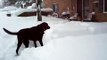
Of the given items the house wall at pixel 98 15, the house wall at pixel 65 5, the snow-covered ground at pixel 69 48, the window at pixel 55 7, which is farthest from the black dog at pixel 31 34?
the window at pixel 55 7

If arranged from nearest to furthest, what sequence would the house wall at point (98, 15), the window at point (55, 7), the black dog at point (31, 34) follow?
the black dog at point (31, 34) → the house wall at point (98, 15) → the window at point (55, 7)

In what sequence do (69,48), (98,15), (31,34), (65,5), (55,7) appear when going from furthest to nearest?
(55,7)
(65,5)
(98,15)
(31,34)
(69,48)

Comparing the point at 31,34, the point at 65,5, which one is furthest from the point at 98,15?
the point at 31,34

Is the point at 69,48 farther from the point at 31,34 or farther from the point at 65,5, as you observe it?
the point at 65,5

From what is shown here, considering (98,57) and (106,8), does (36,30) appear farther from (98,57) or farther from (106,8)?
(106,8)

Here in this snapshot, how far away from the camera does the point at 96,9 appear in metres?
19.2

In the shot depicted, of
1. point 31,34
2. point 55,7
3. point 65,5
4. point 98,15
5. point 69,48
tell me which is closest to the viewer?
point 69,48

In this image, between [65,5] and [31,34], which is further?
[65,5]

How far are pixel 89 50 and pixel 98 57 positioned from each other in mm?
664

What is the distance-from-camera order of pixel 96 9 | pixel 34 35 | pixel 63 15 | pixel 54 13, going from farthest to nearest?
1. pixel 54 13
2. pixel 63 15
3. pixel 96 9
4. pixel 34 35

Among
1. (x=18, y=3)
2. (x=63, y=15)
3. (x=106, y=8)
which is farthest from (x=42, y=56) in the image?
(x=18, y=3)

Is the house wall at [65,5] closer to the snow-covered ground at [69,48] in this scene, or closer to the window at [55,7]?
the window at [55,7]

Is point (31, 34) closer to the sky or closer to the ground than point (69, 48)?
closer to the sky

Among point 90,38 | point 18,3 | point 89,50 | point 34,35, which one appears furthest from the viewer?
point 18,3
